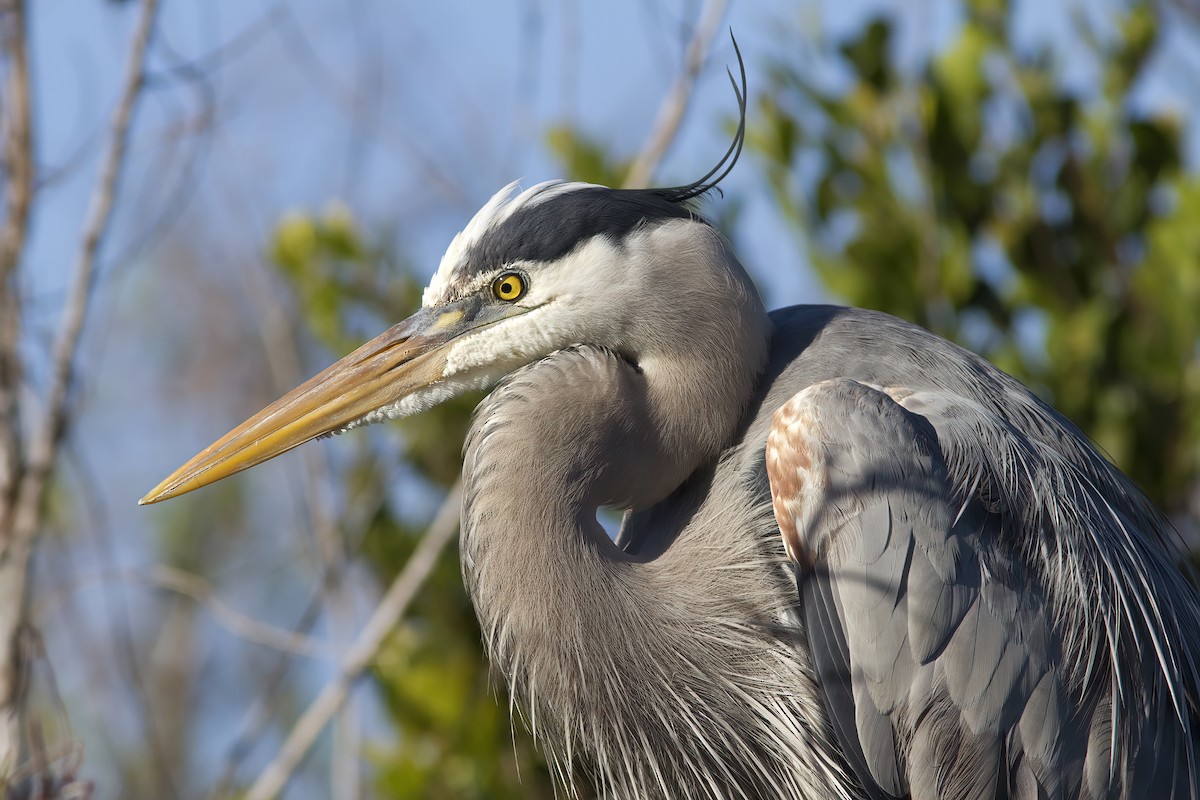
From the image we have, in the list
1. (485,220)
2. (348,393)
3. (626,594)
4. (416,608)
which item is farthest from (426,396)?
(416,608)

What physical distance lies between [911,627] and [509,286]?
1.01 metres

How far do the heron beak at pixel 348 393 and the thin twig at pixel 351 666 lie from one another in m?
0.74

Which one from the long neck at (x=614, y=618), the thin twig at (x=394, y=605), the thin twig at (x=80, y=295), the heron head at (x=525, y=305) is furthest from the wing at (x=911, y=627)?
the thin twig at (x=80, y=295)

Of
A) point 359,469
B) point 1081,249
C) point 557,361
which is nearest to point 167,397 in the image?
point 359,469

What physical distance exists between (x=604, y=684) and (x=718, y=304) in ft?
2.43

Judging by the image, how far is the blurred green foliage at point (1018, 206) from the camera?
4328 mm

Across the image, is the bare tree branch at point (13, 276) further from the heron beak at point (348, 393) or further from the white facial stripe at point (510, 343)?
the white facial stripe at point (510, 343)

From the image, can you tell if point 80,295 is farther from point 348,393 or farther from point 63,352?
point 348,393

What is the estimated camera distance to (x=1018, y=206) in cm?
450

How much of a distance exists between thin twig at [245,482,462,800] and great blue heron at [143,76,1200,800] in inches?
35.5

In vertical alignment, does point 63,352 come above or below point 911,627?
above

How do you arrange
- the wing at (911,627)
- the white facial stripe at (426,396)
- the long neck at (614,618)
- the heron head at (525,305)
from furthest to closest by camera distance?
the white facial stripe at (426,396) → the heron head at (525,305) → the long neck at (614,618) → the wing at (911,627)

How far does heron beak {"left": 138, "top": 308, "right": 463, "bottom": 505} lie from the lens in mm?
2549

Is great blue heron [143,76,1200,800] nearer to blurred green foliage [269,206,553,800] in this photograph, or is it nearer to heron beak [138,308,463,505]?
heron beak [138,308,463,505]
